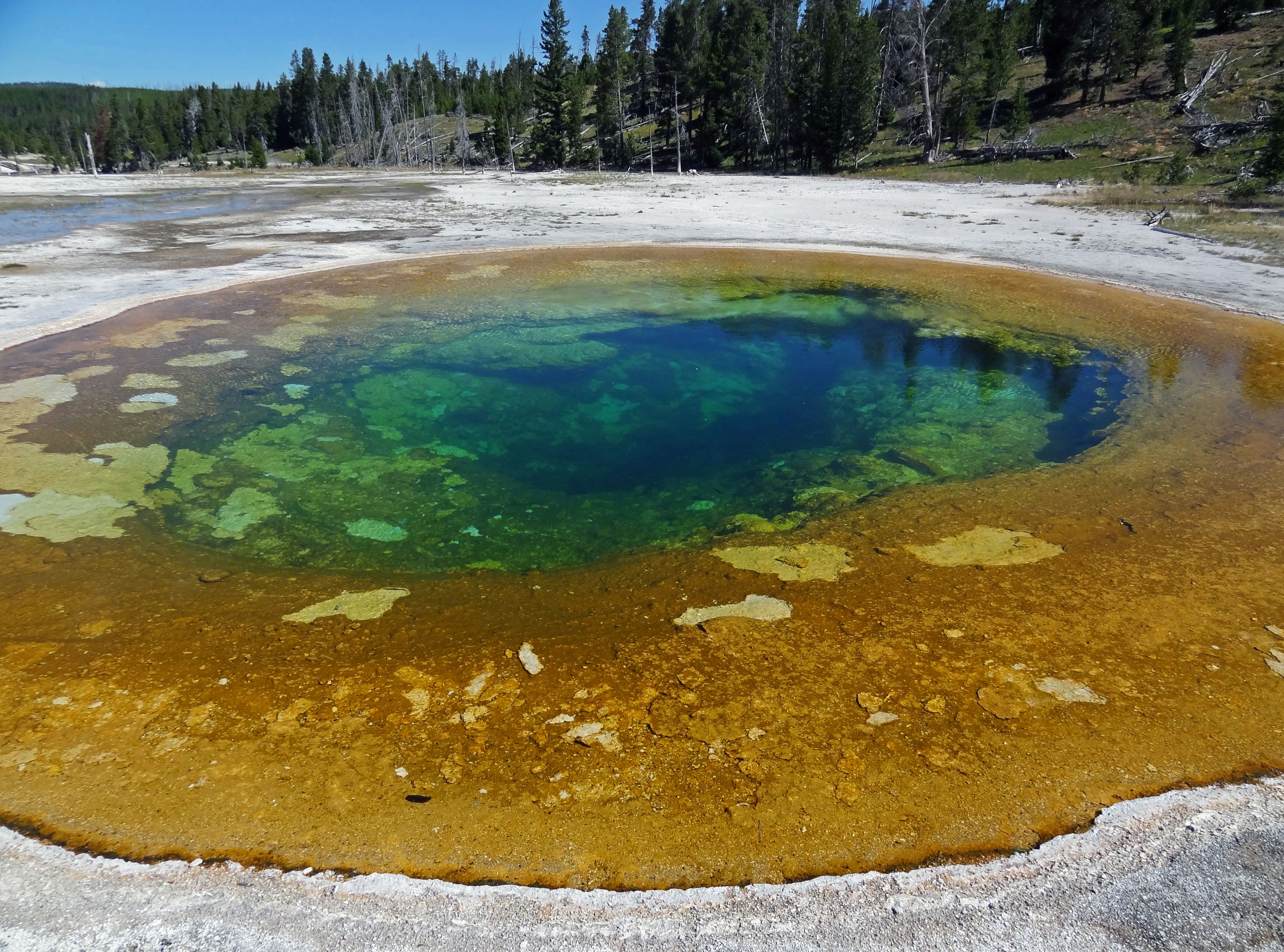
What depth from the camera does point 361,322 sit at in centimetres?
1159

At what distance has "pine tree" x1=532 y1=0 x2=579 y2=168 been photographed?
50812 millimetres

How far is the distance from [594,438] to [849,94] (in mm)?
33936

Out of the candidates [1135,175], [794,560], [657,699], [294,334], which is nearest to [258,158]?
[294,334]

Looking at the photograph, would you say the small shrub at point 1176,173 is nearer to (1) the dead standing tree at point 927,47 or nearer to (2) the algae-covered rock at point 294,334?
(1) the dead standing tree at point 927,47

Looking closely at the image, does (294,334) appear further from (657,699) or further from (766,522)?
(657,699)

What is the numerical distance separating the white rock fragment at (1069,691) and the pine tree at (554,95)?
2096 inches

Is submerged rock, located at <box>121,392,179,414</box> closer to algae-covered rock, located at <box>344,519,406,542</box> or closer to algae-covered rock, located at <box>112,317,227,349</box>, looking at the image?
algae-covered rock, located at <box>112,317,227,349</box>

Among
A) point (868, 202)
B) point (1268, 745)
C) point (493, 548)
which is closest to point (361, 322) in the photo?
point (493, 548)

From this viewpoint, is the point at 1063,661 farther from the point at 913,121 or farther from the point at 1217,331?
the point at 913,121

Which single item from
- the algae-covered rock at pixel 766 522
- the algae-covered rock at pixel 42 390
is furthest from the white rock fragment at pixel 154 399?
the algae-covered rock at pixel 766 522

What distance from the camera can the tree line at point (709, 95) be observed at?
34.2 m

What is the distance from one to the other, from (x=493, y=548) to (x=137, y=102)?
10175cm

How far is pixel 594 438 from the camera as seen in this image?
26.0ft

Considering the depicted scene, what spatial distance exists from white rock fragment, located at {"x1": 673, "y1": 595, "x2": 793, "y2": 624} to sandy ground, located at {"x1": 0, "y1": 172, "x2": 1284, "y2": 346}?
414 inches
